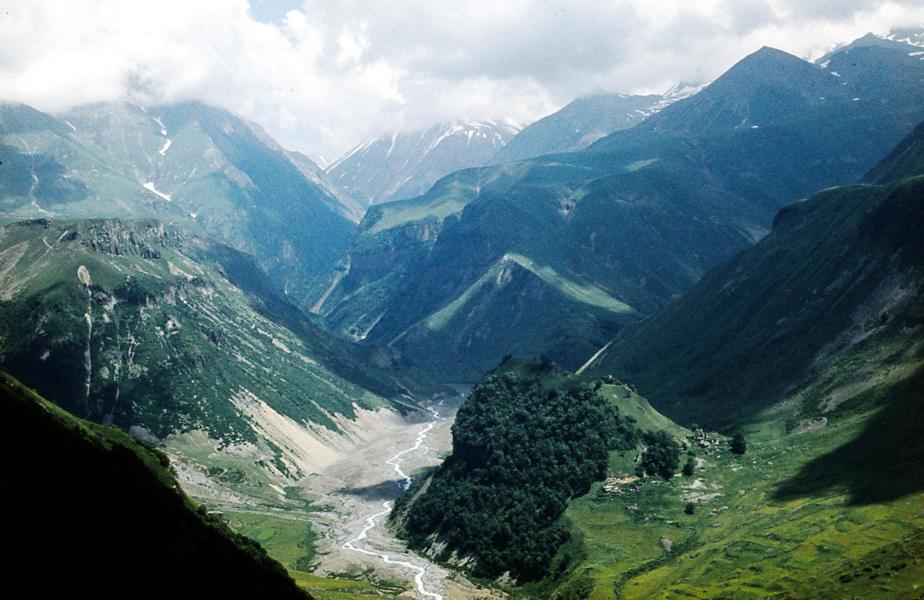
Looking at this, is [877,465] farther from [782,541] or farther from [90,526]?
[90,526]

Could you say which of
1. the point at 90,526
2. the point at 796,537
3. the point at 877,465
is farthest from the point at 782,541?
the point at 90,526

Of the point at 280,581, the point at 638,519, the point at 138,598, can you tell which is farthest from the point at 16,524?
the point at 638,519

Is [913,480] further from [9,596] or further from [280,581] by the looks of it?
[9,596]

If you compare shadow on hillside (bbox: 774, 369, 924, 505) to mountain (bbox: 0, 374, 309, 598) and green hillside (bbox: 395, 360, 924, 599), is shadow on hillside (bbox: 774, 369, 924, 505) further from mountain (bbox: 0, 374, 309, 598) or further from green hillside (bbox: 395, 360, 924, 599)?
mountain (bbox: 0, 374, 309, 598)

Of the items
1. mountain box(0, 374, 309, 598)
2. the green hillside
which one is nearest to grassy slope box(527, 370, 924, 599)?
the green hillside

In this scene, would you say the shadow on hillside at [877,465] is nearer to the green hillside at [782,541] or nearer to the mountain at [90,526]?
the green hillside at [782,541]

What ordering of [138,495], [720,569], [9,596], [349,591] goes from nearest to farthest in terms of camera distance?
[9,596] → [138,495] → [720,569] → [349,591]

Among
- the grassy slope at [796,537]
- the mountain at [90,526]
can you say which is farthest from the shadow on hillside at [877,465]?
the mountain at [90,526]
